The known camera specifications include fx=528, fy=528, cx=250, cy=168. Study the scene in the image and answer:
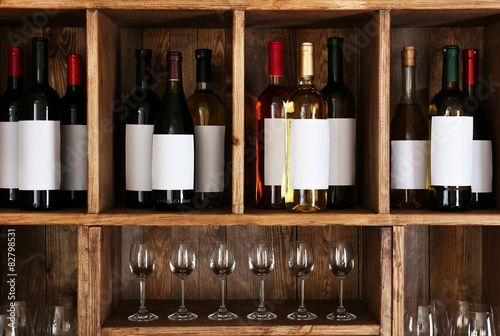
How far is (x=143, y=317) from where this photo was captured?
1154 mm

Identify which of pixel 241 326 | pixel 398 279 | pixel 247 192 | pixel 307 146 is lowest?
pixel 241 326

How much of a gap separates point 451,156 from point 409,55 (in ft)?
0.84

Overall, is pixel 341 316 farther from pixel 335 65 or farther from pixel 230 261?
pixel 335 65

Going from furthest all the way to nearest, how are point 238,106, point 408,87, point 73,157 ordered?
point 408,87 < point 73,157 < point 238,106

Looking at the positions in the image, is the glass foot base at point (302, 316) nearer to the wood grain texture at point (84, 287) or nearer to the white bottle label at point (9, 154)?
the wood grain texture at point (84, 287)

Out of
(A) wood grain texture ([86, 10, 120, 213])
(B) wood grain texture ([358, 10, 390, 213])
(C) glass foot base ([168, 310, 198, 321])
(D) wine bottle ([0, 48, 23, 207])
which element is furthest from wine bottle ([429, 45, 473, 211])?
(D) wine bottle ([0, 48, 23, 207])

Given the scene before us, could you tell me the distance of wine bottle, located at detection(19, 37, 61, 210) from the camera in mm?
1082

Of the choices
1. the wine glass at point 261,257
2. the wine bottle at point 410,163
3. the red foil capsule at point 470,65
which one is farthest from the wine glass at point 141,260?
the red foil capsule at point 470,65

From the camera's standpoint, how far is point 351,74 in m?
1.31

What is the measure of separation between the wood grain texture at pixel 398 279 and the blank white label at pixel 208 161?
0.39 metres

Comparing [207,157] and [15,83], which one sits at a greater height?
[15,83]

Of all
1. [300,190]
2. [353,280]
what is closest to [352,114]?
[300,190]

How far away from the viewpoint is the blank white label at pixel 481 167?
1.18 metres

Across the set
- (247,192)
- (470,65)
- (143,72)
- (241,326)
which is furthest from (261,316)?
(470,65)
